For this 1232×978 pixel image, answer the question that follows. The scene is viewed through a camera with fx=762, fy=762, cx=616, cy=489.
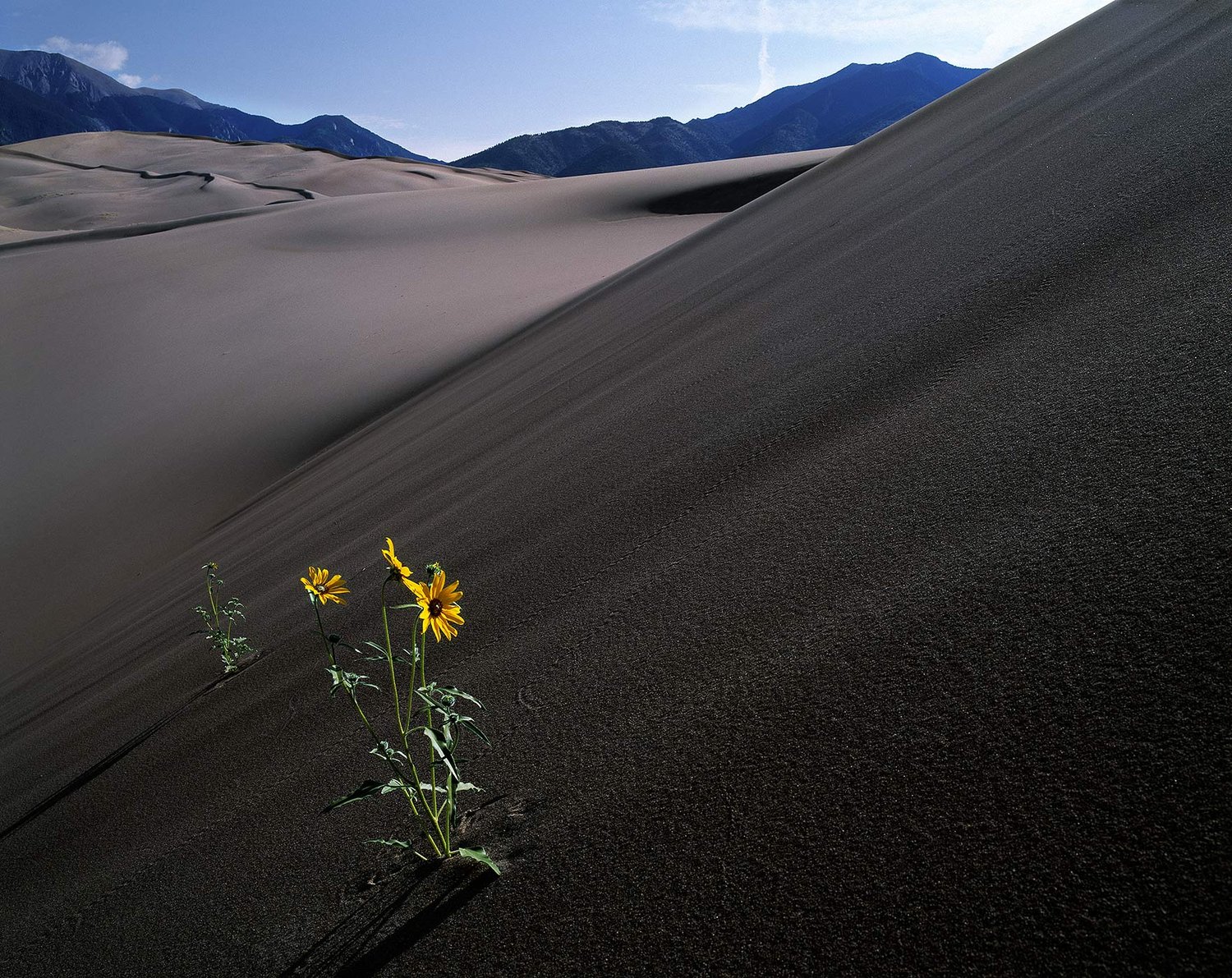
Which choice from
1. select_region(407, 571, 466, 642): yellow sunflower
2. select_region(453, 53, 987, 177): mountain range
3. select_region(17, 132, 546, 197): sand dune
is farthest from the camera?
select_region(453, 53, 987, 177): mountain range

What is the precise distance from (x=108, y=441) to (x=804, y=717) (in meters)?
8.60

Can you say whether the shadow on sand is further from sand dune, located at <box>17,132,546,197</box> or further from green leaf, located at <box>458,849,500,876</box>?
sand dune, located at <box>17,132,546,197</box>

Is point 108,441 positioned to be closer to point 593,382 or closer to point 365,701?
point 593,382

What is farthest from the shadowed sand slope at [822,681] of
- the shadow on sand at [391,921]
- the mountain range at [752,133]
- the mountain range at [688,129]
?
the mountain range at [752,133]

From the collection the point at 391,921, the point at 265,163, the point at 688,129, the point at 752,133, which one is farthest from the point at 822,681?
the point at 752,133

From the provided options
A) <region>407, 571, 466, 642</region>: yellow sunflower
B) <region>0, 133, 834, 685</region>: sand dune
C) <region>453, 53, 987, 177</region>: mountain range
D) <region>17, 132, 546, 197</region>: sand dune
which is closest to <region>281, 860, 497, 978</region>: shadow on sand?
<region>407, 571, 466, 642</region>: yellow sunflower

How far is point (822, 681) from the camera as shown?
105cm

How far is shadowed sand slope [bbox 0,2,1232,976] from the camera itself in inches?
29.1

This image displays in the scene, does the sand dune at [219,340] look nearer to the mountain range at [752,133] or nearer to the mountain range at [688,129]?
the mountain range at [688,129]

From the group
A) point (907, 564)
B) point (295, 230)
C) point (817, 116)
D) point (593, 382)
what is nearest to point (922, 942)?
point (907, 564)

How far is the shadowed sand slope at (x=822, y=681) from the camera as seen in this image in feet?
2.42

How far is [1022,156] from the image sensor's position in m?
3.04

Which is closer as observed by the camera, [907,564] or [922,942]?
[922,942]

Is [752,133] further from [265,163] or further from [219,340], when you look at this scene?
[219,340]
